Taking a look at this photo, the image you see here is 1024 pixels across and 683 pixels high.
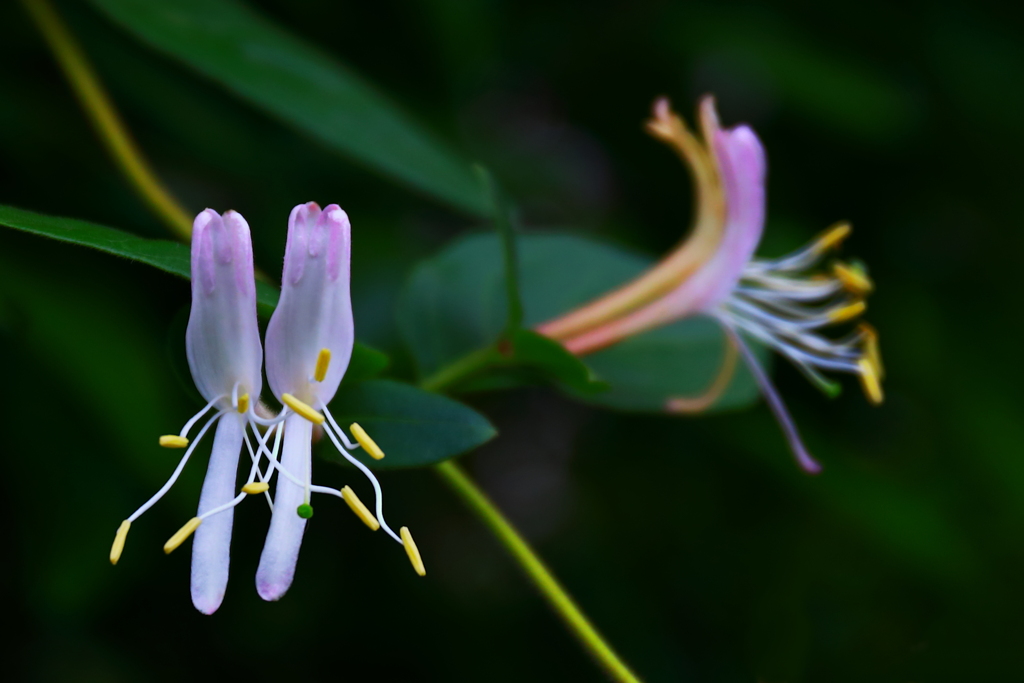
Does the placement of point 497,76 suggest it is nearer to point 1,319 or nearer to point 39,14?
point 39,14

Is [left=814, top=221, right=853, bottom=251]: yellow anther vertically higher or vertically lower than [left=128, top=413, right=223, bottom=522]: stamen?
lower

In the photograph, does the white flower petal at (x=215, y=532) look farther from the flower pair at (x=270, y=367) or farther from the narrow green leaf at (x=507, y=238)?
the narrow green leaf at (x=507, y=238)

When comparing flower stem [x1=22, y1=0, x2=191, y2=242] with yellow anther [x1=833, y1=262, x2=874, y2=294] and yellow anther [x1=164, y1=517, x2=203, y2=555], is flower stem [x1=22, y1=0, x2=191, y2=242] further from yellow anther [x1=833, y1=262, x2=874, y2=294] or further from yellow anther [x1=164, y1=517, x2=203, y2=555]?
yellow anther [x1=833, y1=262, x2=874, y2=294]

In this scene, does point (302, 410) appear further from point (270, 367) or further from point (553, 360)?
point (553, 360)

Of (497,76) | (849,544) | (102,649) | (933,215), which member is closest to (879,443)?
(849,544)

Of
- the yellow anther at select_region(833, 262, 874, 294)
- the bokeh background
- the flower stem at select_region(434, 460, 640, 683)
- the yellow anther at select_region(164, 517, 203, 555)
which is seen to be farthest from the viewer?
the bokeh background

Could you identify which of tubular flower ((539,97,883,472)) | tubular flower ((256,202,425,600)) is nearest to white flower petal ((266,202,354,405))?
tubular flower ((256,202,425,600))

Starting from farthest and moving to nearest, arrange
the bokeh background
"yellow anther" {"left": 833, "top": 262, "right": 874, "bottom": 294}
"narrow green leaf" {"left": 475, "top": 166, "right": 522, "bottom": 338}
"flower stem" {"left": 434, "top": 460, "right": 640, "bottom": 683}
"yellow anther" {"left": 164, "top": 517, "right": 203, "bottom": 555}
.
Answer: the bokeh background, "yellow anther" {"left": 833, "top": 262, "right": 874, "bottom": 294}, "narrow green leaf" {"left": 475, "top": 166, "right": 522, "bottom": 338}, "flower stem" {"left": 434, "top": 460, "right": 640, "bottom": 683}, "yellow anther" {"left": 164, "top": 517, "right": 203, "bottom": 555}

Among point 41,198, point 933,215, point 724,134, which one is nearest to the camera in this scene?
point 724,134
